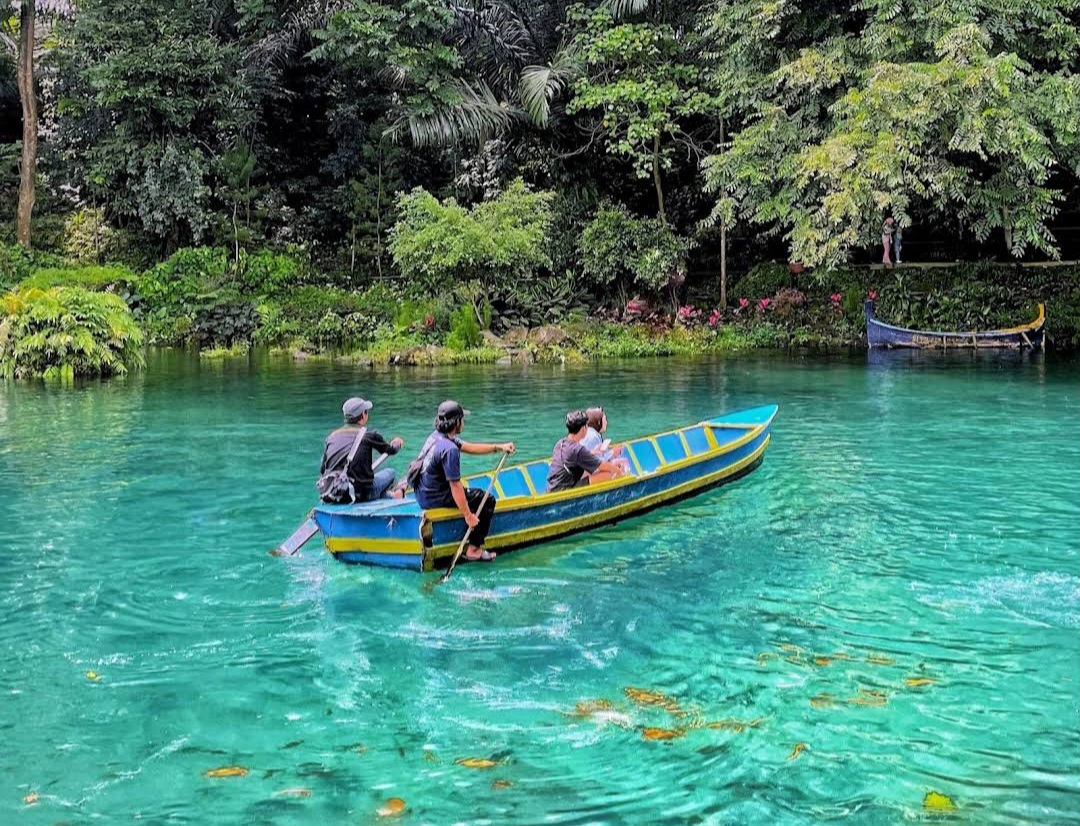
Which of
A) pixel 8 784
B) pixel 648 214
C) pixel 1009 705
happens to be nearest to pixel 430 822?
pixel 8 784

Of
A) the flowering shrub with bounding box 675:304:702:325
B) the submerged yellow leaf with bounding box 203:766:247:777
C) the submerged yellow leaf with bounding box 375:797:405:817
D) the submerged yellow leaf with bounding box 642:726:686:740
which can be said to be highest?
the flowering shrub with bounding box 675:304:702:325

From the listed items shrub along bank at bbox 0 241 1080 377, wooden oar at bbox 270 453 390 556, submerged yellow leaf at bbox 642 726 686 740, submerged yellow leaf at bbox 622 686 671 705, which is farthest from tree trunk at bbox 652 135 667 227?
submerged yellow leaf at bbox 642 726 686 740

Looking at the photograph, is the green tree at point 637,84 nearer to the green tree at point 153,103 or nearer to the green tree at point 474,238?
the green tree at point 474,238

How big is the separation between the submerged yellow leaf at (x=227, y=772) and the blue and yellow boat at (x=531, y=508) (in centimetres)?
304

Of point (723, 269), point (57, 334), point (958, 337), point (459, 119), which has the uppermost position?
point (459, 119)

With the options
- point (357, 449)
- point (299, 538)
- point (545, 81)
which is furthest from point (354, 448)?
point (545, 81)

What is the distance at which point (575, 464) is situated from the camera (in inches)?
382

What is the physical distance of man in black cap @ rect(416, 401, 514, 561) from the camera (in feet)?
26.8

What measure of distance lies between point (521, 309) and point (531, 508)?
68.5ft

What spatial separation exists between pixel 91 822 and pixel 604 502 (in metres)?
5.50

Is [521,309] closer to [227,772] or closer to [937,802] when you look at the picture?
[227,772]

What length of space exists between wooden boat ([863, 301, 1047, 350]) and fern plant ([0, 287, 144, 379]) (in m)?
17.6

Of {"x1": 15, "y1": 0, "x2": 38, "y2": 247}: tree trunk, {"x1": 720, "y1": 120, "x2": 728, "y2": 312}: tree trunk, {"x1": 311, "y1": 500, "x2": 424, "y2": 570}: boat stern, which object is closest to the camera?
{"x1": 311, "y1": 500, "x2": 424, "y2": 570}: boat stern

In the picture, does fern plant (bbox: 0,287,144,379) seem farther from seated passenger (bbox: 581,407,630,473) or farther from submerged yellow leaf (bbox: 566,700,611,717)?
submerged yellow leaf (bbox: 566,700,611,717)
